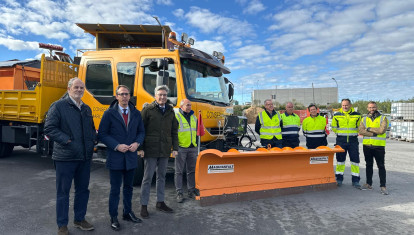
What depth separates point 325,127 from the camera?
20.6 feet

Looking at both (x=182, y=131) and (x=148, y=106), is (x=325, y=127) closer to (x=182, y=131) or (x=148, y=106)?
(x=182, y=131)

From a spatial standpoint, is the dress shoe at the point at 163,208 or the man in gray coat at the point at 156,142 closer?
the man in gray coat at the point at 156,142

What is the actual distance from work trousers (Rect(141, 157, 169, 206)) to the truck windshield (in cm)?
154

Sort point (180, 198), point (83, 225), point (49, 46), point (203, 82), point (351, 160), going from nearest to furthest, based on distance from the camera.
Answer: point (83, 225) → point (180, 198) → point (203, 82) → point (351, 160) → point (49, 46)

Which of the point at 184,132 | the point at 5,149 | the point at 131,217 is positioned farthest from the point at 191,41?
the point at 5,149

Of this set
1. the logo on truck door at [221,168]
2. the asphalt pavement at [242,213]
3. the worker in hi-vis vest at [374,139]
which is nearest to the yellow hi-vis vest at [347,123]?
the worker in hi-vis vest at [374,139]

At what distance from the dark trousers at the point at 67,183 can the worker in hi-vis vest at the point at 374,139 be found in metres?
Result: 5.13

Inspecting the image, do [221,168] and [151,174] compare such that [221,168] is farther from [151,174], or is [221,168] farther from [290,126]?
[290,126]

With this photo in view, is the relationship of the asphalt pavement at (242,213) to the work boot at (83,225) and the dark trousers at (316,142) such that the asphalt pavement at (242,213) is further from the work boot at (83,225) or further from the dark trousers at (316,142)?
the dark trousers at (316,142)

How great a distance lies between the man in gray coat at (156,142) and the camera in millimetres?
3873

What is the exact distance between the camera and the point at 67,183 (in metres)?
3.22

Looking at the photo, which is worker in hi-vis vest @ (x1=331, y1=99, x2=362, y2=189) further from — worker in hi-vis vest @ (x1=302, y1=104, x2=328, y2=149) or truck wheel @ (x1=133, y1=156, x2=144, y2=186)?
truck wheel @ (x1=133, y1=156, x2=144, y2=186)

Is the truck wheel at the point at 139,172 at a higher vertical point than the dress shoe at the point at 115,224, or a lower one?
higher

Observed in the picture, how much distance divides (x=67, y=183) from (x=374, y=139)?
5479 mm
